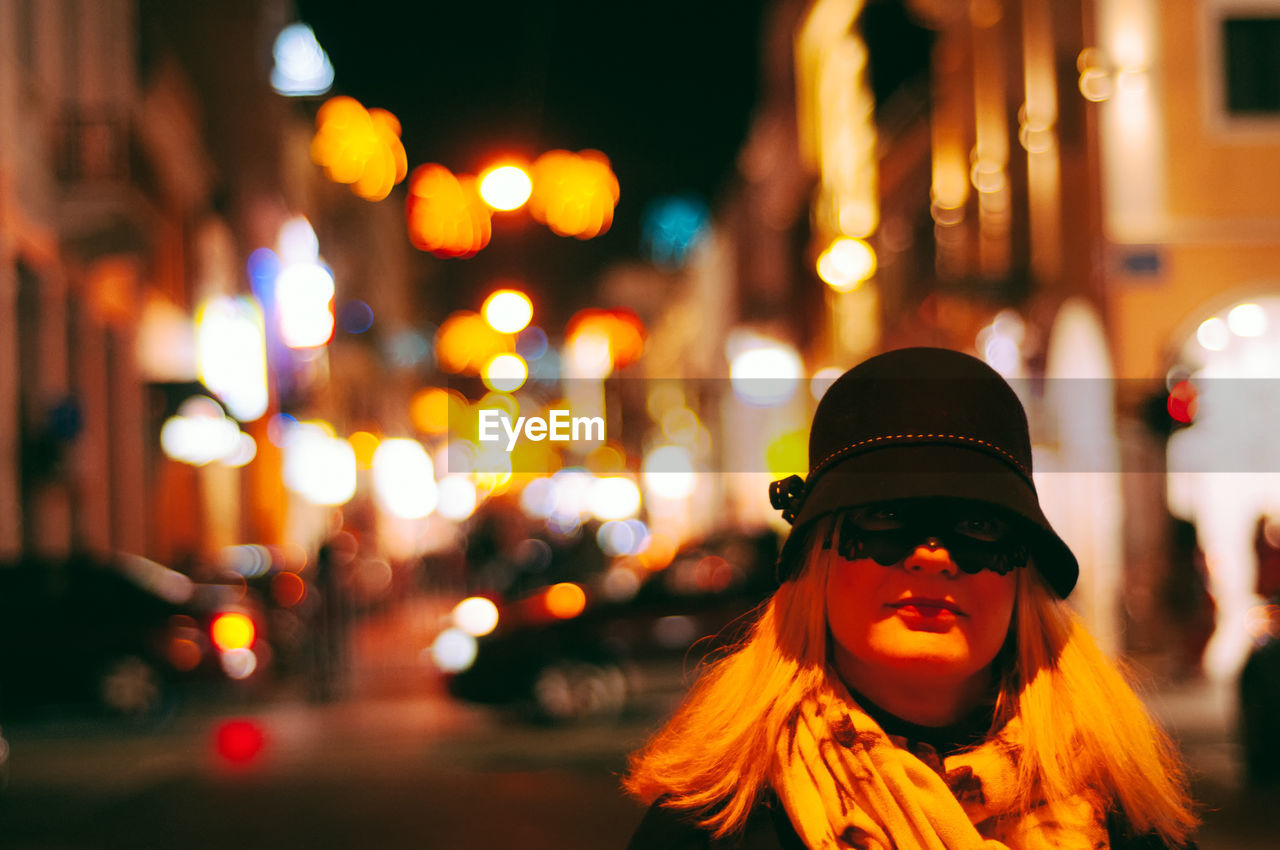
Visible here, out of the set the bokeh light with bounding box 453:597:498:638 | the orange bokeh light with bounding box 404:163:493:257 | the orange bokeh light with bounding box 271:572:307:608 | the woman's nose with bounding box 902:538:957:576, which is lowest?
the orange bokeh light with bounding box 271:572:307:608

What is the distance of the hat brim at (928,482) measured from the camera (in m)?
2.04

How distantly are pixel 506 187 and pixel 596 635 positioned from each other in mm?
4501

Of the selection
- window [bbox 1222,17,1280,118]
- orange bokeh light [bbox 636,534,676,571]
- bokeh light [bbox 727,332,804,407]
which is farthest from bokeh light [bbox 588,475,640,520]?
window [bbox 1222,17,1280,118]

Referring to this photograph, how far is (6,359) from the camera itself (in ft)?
61.6

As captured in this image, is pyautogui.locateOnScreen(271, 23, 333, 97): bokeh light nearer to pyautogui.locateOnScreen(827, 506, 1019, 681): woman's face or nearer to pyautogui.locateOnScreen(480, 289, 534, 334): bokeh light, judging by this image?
pyautogui.locateOnScreen(480, 289, 534, 334): bokeh light

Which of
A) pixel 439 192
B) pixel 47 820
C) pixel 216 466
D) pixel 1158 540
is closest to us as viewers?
pixel 47 820

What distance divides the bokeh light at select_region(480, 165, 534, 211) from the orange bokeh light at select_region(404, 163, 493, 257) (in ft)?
1.03

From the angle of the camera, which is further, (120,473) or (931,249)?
(931,249)

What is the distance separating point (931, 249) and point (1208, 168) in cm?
919

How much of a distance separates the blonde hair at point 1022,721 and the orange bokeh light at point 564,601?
39.8ft

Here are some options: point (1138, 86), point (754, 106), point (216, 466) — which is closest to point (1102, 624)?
point (1138, 86)

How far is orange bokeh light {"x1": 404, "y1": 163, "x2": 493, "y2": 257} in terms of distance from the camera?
517 inches

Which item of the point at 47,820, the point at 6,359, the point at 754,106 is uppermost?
the point at 754,106

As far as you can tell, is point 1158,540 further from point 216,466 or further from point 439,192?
point 216,466
